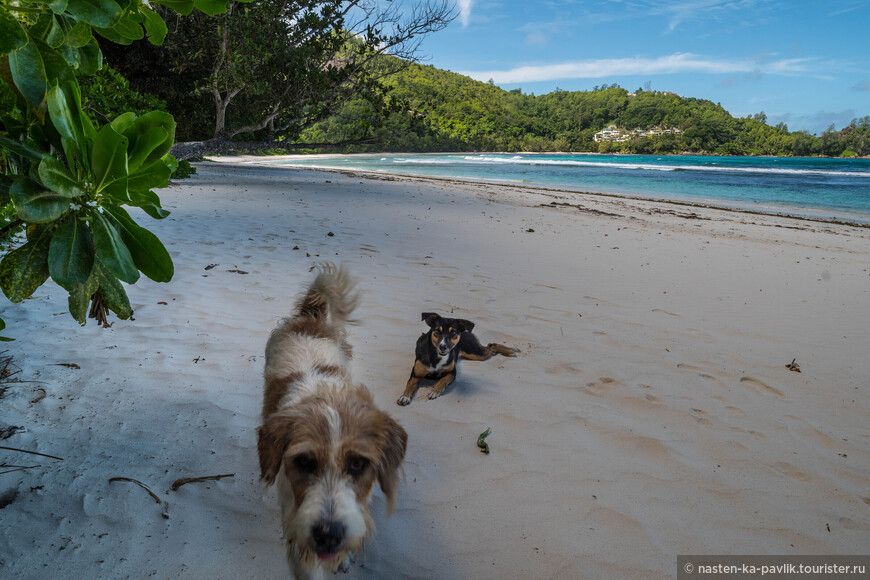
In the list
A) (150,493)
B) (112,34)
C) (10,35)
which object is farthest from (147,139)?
(150,493)

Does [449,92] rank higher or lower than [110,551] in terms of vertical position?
higher

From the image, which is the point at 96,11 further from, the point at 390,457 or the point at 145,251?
the point at 390,457

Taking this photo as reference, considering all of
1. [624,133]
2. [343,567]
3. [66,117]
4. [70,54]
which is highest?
A: [624,133]

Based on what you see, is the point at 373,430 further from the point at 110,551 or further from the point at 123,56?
the point at 123,56

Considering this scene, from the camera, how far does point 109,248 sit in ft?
4.33

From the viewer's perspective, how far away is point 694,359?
4.27 meters

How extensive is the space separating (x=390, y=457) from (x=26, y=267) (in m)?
1.61

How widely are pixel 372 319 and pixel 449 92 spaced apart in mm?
92223

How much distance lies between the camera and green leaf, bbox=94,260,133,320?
4.76 feet

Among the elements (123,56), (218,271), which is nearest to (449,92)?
(123,56)

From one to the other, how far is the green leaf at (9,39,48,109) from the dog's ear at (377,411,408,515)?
176 centimetres

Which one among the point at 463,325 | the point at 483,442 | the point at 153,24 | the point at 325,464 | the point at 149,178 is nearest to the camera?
the point at 149,178

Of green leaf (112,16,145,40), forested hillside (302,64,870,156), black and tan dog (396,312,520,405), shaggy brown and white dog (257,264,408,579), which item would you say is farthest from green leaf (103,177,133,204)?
forested hillside (302,64,870,156)

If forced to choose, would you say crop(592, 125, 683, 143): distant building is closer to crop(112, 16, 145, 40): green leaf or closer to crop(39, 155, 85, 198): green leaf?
crop(112, 16, 145, 40): green leaf
